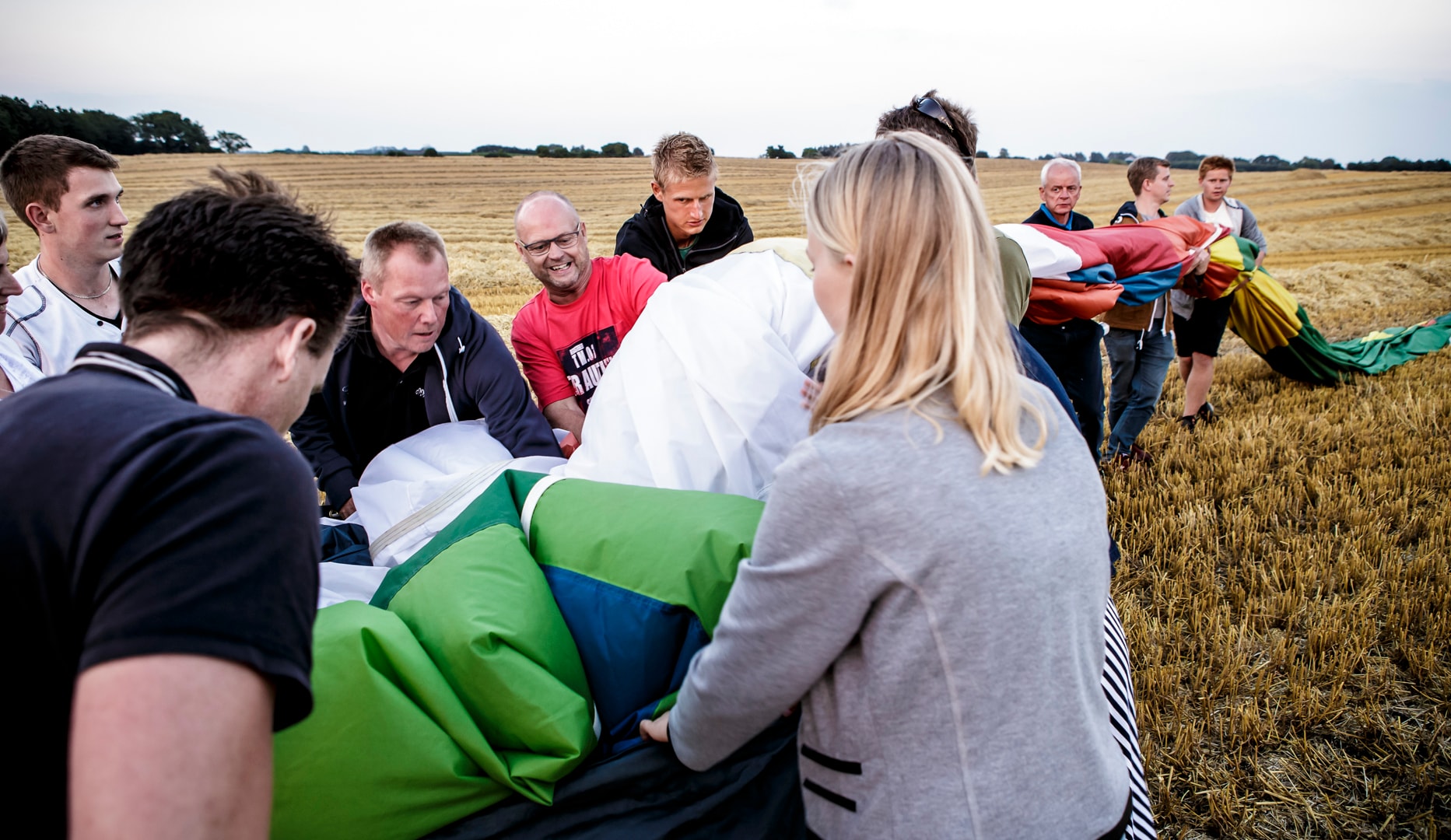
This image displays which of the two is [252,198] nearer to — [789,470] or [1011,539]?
[789,470]

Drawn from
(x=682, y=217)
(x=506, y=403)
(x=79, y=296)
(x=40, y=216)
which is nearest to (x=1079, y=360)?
(x=682, y=217)

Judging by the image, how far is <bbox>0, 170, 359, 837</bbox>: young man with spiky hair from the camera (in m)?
0.78

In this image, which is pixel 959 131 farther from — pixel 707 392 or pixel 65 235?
pixel 65 235

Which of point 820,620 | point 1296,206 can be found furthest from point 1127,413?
point 1296,206

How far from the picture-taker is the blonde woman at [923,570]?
113 centimetres

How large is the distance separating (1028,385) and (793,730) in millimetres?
807

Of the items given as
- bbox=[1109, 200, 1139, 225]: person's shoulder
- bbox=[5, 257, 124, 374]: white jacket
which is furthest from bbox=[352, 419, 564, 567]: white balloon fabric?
bbox=[1109, 200, 1139, 225]: person's shoulder

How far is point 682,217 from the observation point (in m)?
4.41

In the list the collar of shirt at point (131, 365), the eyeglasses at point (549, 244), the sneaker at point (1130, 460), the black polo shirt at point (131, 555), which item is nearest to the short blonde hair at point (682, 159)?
the eyeglasses at point (549, 244)

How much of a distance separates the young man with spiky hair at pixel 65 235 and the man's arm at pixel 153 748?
10.1ft

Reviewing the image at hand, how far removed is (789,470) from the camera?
117 cm

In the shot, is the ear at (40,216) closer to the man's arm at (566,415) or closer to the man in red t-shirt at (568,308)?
the man in red t-shirt at (568,308)

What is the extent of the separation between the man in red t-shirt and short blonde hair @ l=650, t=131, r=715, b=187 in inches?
30.8

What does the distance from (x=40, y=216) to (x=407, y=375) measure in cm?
169
